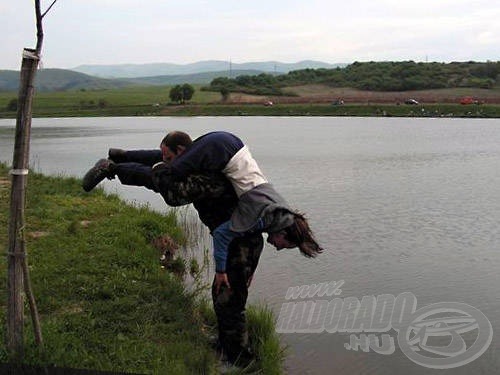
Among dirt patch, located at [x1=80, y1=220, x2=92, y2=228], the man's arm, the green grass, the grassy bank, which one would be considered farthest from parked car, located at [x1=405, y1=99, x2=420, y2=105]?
the man's arm

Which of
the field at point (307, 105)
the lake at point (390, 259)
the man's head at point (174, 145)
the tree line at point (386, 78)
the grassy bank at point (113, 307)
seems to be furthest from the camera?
the tree line at point (386, 78)

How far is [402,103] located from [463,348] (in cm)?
7255

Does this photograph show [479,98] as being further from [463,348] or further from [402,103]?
[463,348]

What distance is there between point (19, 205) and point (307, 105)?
7776 cm

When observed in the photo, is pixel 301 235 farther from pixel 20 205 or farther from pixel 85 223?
pixel 85 223

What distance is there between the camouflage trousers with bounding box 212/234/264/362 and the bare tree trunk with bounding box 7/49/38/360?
1755 mm

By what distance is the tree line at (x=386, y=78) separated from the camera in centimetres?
9638

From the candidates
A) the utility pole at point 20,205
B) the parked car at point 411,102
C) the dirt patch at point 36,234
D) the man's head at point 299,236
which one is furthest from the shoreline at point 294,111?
the utility pole at point 20,205

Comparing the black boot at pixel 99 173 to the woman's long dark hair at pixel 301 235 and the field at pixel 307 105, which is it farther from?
the field at pixel 307 105

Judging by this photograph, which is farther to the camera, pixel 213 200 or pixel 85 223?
pixel 85 223

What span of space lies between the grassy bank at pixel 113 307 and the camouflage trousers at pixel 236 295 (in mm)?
238

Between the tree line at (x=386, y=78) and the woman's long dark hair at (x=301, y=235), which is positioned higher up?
the tree line at (x=386, y=78)

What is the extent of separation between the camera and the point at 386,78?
102 m

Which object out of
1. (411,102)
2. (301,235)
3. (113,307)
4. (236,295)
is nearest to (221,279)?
(236,295)
